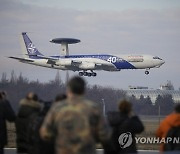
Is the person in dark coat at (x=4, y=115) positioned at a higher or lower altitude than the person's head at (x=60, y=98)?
lower

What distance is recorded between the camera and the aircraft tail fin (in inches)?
2986

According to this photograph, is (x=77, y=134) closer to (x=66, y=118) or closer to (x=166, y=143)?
(x=66, y=118)

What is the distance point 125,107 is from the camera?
33.0 ft

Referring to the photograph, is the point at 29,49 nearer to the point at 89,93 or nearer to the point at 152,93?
the point at 152,93

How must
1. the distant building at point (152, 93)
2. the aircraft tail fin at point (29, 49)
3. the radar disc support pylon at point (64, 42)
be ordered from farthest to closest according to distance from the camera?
the radar disc support pylon at point (64, 42) < the aircraft tail fin at point (29, 49) < the distant building at point (152, 93)

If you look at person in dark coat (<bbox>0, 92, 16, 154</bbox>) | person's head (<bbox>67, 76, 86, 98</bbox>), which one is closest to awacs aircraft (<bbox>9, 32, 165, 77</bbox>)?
person in dark coat (<bbox>0, 92, 16, 154</bbox>)

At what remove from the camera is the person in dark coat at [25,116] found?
34.8 ft

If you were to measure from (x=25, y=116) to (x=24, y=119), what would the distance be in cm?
6

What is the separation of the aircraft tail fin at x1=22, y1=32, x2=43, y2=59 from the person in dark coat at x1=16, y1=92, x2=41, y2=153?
64.2 meters

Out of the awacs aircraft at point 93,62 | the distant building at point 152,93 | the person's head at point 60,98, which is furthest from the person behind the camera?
the awacs aircraft at point 93,62

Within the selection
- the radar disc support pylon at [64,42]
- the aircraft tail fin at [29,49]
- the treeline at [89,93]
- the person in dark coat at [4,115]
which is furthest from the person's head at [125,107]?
the radar disc support pylon at [64,42]

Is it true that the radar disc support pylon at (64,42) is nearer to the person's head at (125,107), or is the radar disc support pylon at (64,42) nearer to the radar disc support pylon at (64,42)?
Result: the radar disc support pylon at (64,42)

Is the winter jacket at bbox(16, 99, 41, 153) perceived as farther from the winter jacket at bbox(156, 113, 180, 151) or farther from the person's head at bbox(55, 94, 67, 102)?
the winter jacket at bbox(156, 113, 180, 151)

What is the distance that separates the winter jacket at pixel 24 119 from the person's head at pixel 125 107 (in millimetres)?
1631
